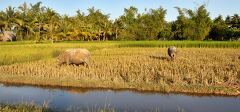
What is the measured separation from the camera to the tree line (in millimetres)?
49406

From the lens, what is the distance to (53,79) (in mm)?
13969

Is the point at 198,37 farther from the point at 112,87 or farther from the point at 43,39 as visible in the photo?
the point at 112,87

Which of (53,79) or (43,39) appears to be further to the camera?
(43,39)

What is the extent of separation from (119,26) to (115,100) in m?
48.6

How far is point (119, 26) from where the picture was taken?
59.1 meters

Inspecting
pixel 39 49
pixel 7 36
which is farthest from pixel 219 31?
pixel 39 49

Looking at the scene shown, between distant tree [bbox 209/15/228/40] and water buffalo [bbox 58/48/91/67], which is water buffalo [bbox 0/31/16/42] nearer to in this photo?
distant tree [bbox 209/15/228/40]

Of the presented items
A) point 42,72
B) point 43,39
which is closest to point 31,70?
point 42,72

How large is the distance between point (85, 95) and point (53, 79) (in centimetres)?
258

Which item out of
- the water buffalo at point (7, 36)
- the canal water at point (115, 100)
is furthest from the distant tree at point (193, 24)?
the canal water at point (115, 100)

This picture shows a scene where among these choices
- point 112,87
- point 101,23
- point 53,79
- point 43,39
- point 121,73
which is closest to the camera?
point 112,87

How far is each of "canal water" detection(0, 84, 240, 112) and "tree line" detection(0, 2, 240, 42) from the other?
3331 cm

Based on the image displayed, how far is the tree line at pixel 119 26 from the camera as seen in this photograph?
49.4m

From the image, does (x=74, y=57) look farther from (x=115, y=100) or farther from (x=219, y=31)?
(x=219, y=31)
